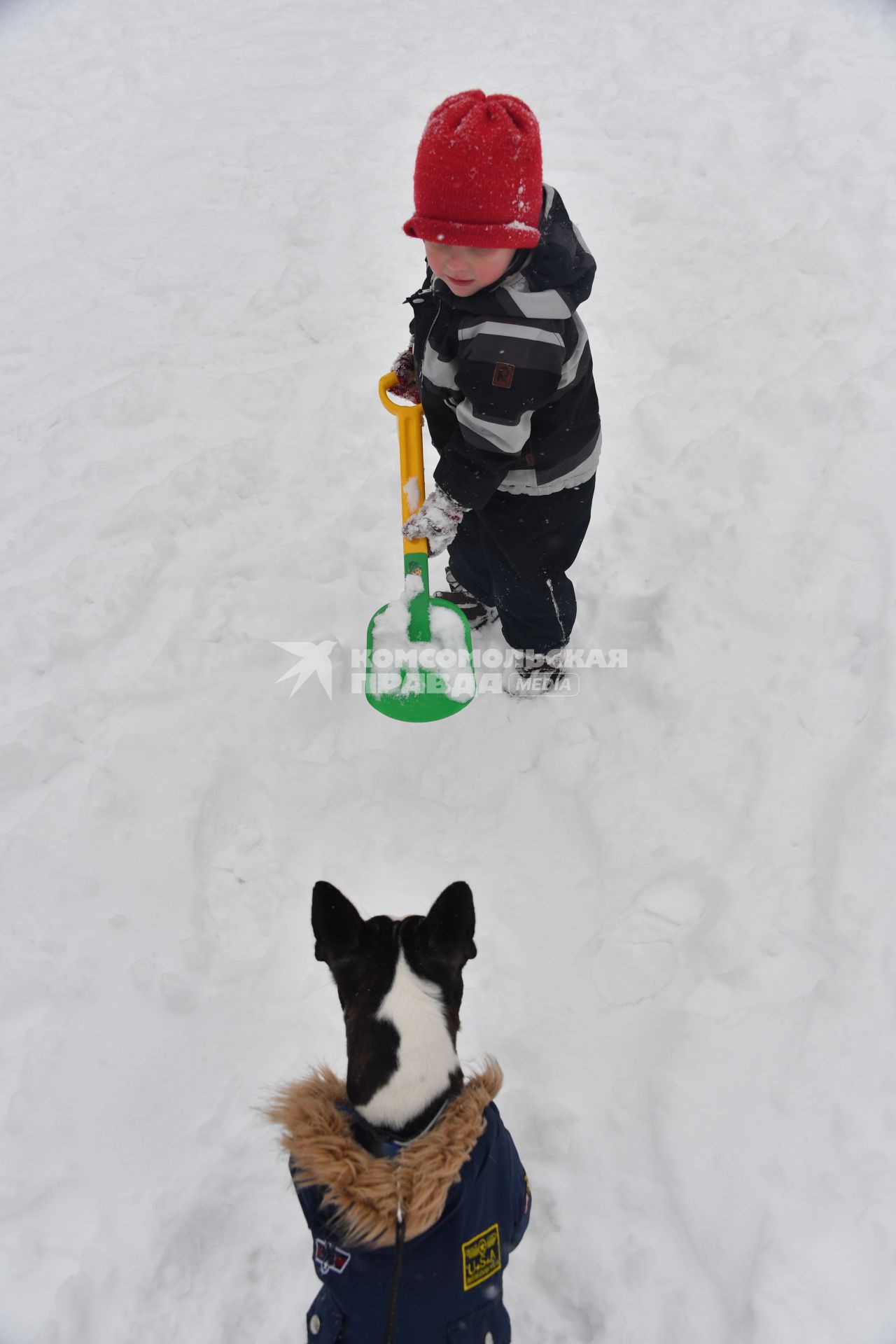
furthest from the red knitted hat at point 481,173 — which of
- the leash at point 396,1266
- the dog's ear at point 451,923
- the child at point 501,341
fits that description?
the leash at point 396,1266

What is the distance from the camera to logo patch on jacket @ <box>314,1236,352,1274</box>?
137cm

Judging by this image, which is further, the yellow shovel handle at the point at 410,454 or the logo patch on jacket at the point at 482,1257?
the yellow shovel handle at the point at 410,454

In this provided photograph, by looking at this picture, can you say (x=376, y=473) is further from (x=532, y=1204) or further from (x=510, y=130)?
(x=532, y=1204)

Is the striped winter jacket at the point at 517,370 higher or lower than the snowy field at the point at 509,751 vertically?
higher

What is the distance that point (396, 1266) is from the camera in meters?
1.33

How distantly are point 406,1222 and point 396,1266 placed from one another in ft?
0.22

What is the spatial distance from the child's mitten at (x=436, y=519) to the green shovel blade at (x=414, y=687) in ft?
1.45

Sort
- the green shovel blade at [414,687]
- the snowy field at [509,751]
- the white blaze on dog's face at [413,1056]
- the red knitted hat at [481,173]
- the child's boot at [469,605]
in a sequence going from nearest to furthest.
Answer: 1. the white blaze on dog's face at [413,1056]
2. the red knitted hat at [481,173]
3. the snowy field at [509,751]
4. the green shovel blade at [414,687]
5. the child's boot at [469,605]

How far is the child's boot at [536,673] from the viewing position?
8.51 feet

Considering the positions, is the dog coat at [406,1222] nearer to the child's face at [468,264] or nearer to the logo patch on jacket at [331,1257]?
the logo patch on jacket at [331,1257]

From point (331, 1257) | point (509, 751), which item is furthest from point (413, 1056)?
point (509, 751)

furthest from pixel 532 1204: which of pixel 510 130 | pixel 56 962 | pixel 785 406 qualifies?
pixel 785 406

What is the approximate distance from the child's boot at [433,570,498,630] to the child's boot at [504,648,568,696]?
0.25 meters
